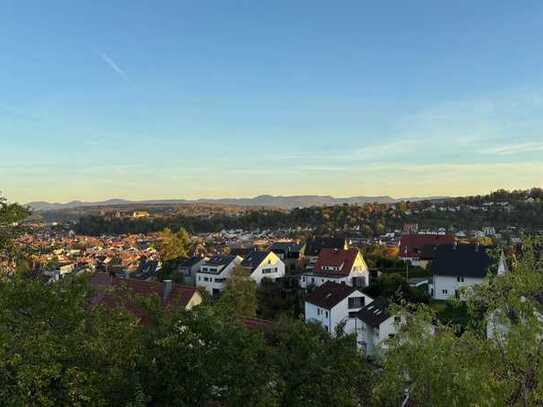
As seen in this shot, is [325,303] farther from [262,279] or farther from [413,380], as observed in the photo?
[413,380]

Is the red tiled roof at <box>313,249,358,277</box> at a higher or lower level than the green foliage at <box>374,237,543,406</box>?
lower

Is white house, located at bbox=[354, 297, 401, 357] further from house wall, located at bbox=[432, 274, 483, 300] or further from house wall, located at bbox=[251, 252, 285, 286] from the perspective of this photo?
house wall, located at bbox=[251, 252, 285, 286]

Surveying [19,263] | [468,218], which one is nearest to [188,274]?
[19,263]

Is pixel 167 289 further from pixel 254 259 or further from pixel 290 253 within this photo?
pixel 290 253

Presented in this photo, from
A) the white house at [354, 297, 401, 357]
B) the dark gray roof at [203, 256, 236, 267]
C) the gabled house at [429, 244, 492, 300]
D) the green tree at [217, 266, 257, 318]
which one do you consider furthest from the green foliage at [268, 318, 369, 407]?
the dark gray roof at [203, 256, 236, 267]

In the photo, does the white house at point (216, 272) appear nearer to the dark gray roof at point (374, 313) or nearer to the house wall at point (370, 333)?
the dark gray roof at point (374, 313)

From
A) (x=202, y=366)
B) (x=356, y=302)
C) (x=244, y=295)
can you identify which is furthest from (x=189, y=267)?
(x=202, y=366)
